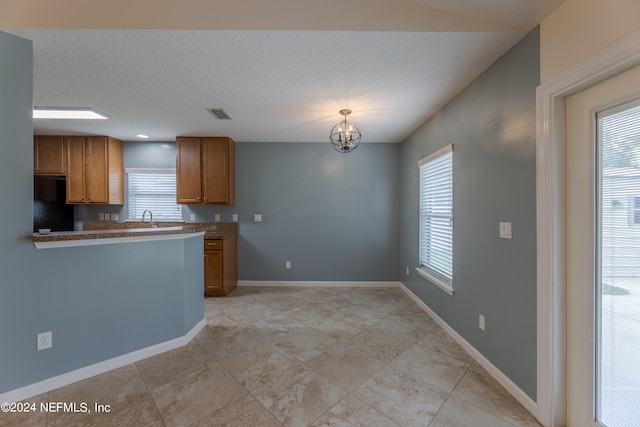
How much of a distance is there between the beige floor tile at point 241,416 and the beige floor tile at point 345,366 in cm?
54

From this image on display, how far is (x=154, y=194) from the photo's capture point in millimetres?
4363

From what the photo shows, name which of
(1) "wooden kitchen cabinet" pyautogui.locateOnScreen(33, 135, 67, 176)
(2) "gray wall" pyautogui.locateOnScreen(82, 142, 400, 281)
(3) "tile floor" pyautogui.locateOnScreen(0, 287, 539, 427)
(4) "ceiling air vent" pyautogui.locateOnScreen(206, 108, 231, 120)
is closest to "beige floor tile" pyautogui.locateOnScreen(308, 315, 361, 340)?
(3) "tile floor" pyautogui.locateOnScreen(0, 287, 539, 427)

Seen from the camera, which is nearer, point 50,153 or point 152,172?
point 50,153

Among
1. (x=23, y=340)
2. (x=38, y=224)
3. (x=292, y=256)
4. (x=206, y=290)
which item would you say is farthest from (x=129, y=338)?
(x=38, y=224)

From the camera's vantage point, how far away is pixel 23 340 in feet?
5.58

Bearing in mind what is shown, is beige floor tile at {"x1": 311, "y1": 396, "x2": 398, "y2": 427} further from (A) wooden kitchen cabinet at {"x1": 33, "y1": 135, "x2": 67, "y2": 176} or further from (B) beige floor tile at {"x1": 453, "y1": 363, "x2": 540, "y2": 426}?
(A) wooden kitchen cabinet at {"x1": 33, "y1": 135, "x2": 67, "y2": 176}

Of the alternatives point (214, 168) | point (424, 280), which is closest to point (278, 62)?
point (214, 168)

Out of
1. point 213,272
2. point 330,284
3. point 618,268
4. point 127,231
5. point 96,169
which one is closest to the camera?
point 618,268

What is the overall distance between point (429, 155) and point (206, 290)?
367cm

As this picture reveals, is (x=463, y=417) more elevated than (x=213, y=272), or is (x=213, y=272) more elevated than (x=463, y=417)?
(x=213, y=272)

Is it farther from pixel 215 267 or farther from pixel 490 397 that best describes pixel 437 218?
pixel 215 267

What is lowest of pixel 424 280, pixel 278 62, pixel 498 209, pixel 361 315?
pixel 361 315

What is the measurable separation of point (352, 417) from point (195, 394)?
1.08 m

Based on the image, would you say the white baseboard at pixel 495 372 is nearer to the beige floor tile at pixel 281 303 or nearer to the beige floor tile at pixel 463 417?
the beige floor tile at pixel 463 417
